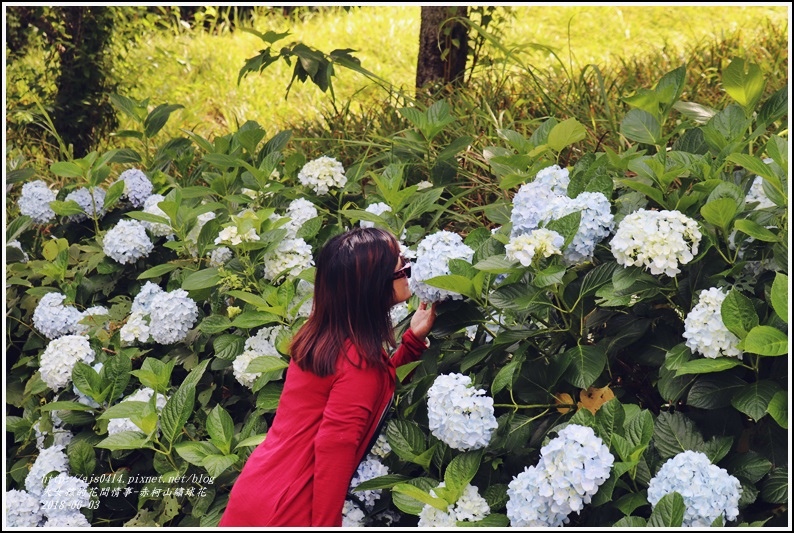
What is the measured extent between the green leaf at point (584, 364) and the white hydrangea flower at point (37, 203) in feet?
7.89

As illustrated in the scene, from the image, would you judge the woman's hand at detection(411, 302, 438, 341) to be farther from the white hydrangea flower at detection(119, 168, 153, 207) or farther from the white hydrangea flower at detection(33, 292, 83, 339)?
the white hydrangea flower at detection(119, 168, 153, 207)

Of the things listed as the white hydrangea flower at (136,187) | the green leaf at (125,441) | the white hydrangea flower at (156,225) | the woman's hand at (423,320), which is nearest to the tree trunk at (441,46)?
the white hydrangea flower at (136,187)

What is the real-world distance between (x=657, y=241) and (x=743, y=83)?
685mm

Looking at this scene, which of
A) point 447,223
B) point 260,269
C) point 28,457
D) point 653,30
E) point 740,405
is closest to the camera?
point 740,405

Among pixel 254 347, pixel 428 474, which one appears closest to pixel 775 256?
pixel 428 474

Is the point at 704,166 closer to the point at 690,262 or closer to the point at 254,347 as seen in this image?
the point at 690,262

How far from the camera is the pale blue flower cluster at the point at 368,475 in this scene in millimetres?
2053

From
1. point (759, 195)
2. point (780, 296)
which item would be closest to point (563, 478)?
point (780, 296)

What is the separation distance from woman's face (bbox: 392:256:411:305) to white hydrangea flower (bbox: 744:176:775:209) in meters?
0.77

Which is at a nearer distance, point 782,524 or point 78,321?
point 782,524

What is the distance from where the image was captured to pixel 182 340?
2.75 meters

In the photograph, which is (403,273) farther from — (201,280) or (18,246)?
(18,246)

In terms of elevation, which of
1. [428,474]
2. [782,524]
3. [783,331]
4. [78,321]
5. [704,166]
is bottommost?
[78,321]

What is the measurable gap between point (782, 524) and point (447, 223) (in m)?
1.65
